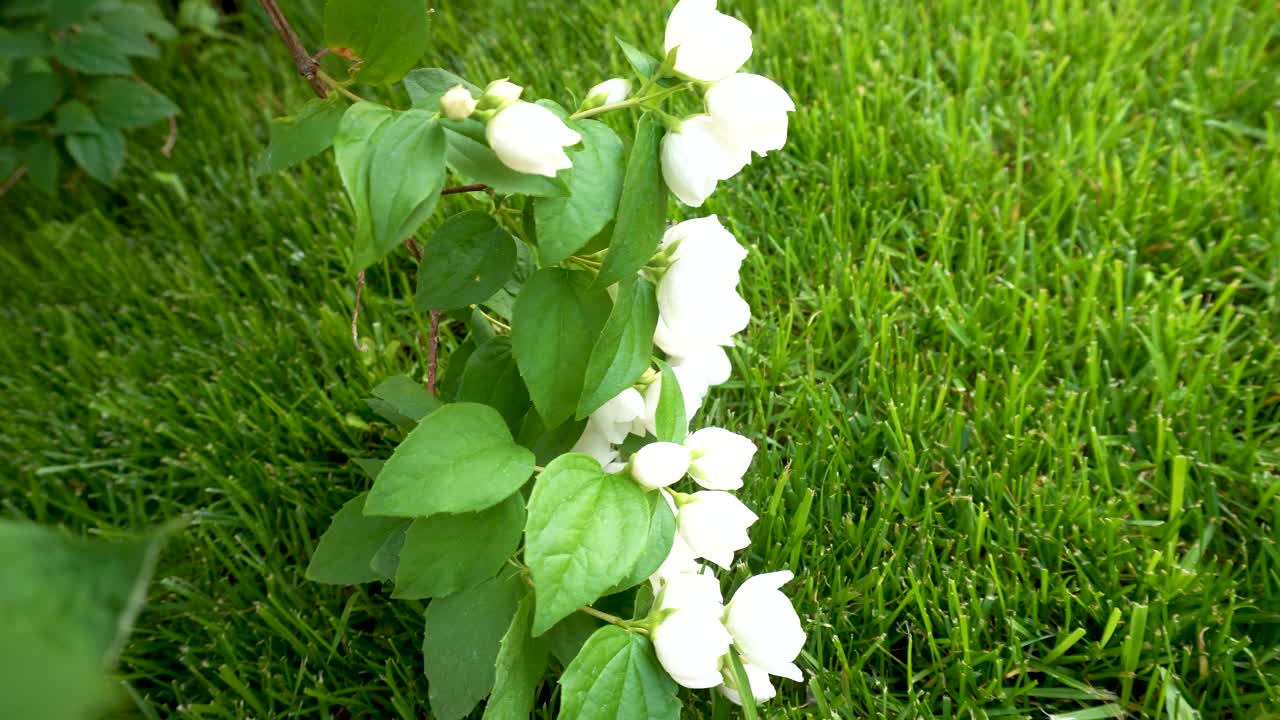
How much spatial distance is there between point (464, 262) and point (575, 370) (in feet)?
0.49

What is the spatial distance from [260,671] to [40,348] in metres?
0.97

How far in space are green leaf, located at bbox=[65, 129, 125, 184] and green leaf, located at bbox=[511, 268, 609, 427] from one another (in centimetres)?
138

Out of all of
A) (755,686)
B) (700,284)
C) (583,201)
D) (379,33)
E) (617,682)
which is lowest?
(755,686)

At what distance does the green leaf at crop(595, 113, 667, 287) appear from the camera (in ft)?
2.51

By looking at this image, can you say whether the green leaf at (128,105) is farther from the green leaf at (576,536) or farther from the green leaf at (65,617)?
the green leaf at (65,617)

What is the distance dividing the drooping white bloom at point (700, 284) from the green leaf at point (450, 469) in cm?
18

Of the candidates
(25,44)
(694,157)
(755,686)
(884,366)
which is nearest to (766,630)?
(755,686)

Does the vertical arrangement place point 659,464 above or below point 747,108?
below

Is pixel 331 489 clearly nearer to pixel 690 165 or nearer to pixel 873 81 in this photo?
pixel 690 165

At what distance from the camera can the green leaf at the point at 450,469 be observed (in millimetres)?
772

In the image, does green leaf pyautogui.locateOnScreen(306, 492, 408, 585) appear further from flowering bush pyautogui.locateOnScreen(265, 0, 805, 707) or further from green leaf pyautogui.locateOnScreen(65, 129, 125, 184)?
green leaf pyautogui.locateOnScreen(65, 129, 125, 184)

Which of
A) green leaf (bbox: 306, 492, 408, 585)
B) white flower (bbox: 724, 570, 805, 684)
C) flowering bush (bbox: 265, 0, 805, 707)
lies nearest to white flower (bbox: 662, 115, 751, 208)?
flowering bush (bbox: 265, 0, 805, 707)

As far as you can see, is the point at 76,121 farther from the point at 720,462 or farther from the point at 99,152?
the point at 720,462

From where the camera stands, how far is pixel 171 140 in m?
2.10
